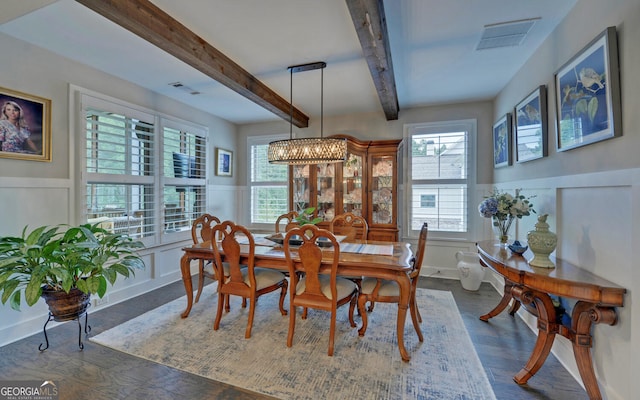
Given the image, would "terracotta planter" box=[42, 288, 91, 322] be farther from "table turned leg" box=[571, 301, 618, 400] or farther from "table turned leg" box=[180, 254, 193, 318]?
"table turned leg" box=[571, 301, 618, 400]

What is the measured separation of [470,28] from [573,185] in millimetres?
1455

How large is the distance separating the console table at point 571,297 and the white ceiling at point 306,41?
1.88 m

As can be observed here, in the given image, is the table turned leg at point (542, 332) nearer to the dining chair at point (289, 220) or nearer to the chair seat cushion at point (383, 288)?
the chair seat cushion at point (383, 288)

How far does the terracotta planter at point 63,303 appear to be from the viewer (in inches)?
82.7

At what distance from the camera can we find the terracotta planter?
210 centimetres

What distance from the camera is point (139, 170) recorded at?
3523 millimetres

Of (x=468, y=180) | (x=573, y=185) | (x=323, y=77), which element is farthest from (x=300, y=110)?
(x=573, y=185)

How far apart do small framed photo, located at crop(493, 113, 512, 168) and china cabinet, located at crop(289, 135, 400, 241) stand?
1.29 meters

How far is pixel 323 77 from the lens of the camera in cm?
320

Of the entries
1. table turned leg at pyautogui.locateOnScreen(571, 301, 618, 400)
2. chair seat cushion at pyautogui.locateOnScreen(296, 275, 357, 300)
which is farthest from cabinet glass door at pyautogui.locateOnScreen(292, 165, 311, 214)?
table turned leg at pyautogui.locateOnScreen(571, 301, 618, 400)

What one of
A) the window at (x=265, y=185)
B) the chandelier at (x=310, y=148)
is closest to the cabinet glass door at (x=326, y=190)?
the window at (x=265, y=185)

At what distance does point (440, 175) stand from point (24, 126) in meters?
4.86

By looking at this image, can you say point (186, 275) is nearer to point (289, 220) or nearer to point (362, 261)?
point (289, 220)

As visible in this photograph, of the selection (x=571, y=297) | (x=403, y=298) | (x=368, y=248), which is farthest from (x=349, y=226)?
(x=571, y=297)
